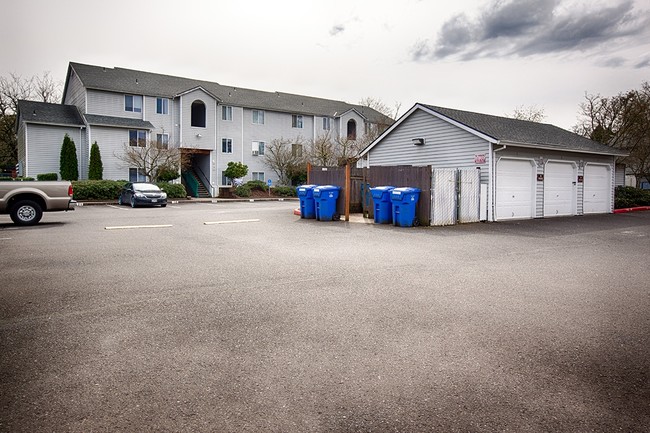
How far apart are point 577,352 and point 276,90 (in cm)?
4570

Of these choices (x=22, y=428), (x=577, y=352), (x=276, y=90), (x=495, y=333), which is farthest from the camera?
(x=276, y=90)

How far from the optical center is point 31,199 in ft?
46.3

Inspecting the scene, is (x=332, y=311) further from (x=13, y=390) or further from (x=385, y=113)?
(x=385, y=113)

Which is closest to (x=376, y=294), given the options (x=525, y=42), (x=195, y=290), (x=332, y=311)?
(x=332, y=311)

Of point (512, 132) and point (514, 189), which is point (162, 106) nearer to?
point (512, 132)

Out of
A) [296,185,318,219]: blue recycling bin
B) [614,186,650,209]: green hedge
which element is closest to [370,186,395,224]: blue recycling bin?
[296,185,318,219]: blue recycling bin

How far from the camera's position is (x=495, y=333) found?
14.7 ft

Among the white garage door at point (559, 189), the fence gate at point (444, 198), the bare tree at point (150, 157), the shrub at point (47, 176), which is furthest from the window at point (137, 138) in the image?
the white garage door at point (559, 189)

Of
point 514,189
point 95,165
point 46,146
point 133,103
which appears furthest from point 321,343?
point 133,103

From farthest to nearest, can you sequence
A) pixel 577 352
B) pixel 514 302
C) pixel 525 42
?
1. pixel 525 42
2. pixel 514 302
3. pixel 577 352

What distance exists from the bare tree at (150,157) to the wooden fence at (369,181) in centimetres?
1651

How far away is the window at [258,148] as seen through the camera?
40.3 m

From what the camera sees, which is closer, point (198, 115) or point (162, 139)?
point (162, 139)

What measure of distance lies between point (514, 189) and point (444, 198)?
4530 mm
